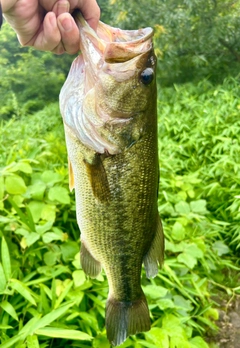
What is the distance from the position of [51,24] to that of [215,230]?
9.35 ft

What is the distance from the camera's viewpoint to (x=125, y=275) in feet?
6.20

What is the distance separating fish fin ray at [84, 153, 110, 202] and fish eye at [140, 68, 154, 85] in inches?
13.5

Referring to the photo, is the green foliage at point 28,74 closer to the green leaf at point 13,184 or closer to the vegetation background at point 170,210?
the vegetation background at point 170,210

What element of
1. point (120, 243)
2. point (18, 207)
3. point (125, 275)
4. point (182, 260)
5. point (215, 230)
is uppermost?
point (120, 243)

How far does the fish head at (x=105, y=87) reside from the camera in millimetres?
1558

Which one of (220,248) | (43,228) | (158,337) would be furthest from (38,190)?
(220,248)

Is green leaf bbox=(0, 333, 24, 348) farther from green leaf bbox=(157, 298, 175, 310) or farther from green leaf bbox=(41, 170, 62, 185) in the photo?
green leaf bbox=(41, 170, 62, 185)

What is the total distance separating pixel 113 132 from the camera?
1633 mm

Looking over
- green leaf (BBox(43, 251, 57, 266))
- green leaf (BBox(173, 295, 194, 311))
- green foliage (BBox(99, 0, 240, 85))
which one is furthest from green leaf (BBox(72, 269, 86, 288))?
green foliage (BBox(99, 0, 240, 85))

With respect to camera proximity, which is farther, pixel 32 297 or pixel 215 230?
pixel 215 230

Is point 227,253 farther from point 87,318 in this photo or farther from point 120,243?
point 120,243

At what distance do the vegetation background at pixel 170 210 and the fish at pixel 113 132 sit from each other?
→ 81 cm

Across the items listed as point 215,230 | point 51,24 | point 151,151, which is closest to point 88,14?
point 51,24

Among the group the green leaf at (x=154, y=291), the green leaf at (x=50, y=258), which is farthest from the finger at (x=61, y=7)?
the green leaf at (x=154, y=291)
